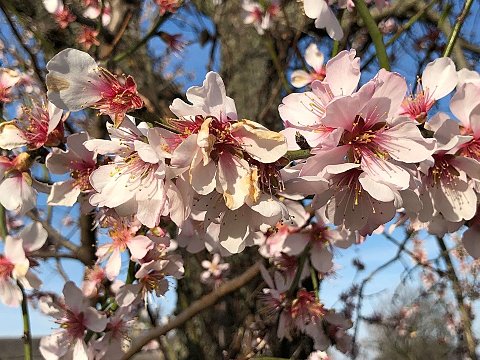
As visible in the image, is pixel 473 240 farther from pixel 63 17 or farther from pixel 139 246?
pixel 63 17

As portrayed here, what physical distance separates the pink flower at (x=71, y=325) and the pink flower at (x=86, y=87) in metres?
0.74

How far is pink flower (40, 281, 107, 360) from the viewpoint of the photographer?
136cm

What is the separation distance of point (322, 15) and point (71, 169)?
2.43ft

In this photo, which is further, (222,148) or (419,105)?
(419,105)

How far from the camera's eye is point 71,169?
1.02 meters

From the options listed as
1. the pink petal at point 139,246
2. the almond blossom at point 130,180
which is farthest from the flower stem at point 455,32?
the pink petal at point 139,246

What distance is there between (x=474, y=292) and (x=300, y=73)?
148 cm

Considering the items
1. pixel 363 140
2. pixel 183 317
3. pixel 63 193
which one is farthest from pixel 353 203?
pixel 183 317

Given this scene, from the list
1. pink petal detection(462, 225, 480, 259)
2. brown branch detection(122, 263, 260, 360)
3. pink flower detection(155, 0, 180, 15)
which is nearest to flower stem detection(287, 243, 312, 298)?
brown branch detection(122, 263, 260, 360)

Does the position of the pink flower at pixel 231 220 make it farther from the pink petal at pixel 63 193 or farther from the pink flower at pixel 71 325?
the pink flower at pixel 71 325

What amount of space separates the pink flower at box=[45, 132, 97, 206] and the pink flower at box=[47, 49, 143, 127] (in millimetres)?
206

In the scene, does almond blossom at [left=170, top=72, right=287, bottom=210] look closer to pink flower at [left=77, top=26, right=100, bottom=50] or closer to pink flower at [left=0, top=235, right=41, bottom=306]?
pink flower at [left=0, top=235, right=41, bottom=306]

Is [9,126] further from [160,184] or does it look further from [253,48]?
[253,48]

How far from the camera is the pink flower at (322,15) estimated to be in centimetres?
132
